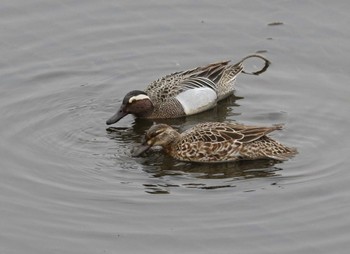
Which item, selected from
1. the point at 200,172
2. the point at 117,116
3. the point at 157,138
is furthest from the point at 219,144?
the point at 117,116

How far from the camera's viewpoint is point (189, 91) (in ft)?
51.7

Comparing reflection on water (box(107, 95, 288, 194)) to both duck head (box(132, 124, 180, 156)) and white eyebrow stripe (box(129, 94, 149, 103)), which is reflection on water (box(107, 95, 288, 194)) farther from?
white eyebrow stripe (box(129, 94, 149, 103))

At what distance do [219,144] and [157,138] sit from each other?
77 cm

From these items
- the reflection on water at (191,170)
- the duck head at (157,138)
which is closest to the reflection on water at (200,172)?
the reflection on water at (191,170)

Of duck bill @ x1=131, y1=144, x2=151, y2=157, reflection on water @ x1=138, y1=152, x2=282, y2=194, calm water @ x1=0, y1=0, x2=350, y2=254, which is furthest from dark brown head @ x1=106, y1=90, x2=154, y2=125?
reflection on water @ x1=138, y1=152, x2=282, y2=194

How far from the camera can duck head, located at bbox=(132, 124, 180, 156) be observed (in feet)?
45.8

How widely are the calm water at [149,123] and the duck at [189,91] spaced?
0.17 metres

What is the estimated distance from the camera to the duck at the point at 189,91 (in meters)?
15.7

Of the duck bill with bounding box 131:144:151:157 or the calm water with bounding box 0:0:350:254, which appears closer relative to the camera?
the calm water with bounding box 0:0:350:254

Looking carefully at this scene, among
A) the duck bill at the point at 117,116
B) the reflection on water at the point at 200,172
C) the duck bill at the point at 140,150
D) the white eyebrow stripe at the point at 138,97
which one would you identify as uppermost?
the white eyebrow stripe at the point at 138,97

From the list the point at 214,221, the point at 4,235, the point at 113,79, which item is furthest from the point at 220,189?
the point at 113,79

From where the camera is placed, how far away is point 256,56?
16219 millimetres

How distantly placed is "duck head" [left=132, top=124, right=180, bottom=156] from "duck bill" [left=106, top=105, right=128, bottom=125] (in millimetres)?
1039

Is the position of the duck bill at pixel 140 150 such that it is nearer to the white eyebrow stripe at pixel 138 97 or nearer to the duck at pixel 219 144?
the duck at pixel 219 144
